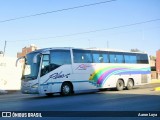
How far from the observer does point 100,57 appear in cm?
2742

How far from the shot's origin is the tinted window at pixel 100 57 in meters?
26.9

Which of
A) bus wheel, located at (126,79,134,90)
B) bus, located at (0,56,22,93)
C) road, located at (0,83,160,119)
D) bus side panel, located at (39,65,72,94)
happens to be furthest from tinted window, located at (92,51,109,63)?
bus, located at (0,56,22,93)

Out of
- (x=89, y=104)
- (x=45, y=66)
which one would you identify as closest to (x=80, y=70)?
(x=45, y=66)

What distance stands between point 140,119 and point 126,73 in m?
18.4

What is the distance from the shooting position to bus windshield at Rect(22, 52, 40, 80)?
2259 cm

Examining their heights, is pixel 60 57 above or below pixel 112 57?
below

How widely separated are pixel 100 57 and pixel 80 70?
2773 mm

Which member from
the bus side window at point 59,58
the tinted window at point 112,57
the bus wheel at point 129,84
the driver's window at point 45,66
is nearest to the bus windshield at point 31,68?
the driver's window at point 45,66

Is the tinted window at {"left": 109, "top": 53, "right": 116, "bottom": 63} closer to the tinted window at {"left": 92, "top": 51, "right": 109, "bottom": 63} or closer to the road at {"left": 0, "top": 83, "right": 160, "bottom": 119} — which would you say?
the tinted window at {"left": 92, "top": 51, "right": 109, "bottom": 63}

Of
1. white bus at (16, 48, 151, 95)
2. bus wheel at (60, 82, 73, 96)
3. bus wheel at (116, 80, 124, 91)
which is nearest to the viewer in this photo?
white bus at (16, 48, 151, 95)

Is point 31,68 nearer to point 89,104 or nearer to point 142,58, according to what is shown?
point 89,104

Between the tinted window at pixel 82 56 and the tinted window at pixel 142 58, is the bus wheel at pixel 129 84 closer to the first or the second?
the tinted window at pixel 142 58

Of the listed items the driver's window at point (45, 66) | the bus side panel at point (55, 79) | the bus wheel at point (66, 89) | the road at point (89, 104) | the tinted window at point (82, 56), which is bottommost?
the road at point (89, 104)

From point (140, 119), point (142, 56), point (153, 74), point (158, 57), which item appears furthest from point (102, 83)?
point (158, 57)
